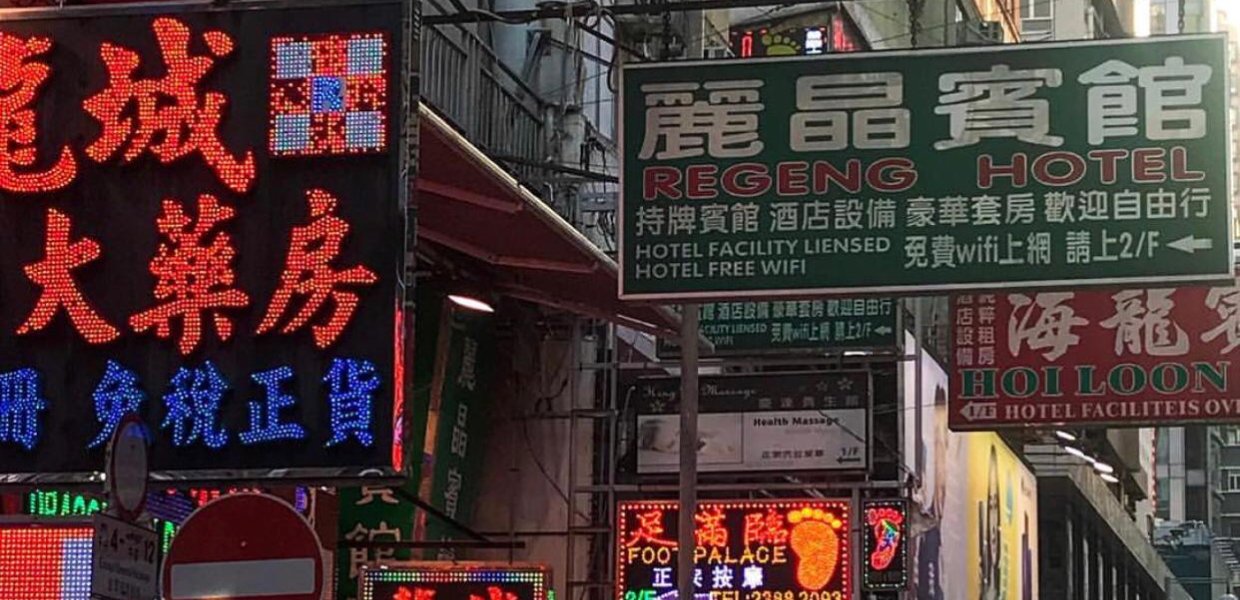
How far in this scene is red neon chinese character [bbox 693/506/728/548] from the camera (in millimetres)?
17719

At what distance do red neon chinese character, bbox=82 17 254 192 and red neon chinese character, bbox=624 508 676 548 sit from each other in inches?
391

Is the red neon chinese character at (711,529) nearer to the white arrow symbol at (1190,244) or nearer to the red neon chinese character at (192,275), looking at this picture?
the white arrow symbol at (1190,244)

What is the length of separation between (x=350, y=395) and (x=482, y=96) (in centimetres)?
906

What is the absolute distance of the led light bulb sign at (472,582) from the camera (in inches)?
550

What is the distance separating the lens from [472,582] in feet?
46.0

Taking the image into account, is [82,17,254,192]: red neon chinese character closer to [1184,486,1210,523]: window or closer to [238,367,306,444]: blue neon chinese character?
[238,367,306,444]: blue neon chinese character

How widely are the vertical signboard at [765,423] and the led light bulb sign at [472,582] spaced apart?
15.0ft

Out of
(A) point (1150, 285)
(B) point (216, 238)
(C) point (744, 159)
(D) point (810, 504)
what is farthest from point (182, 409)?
(D) point (810, 504)

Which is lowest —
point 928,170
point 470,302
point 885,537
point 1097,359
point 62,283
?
point 885,537

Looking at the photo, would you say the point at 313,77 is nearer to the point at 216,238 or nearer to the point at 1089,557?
the point at 216,238

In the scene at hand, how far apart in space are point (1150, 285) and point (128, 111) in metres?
5.04

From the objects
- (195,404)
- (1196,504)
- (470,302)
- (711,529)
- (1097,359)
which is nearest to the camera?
(195,404)

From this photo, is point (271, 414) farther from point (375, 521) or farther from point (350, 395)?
point (375, 521)

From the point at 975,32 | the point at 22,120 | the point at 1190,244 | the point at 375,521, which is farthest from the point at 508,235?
the point at 975,32
